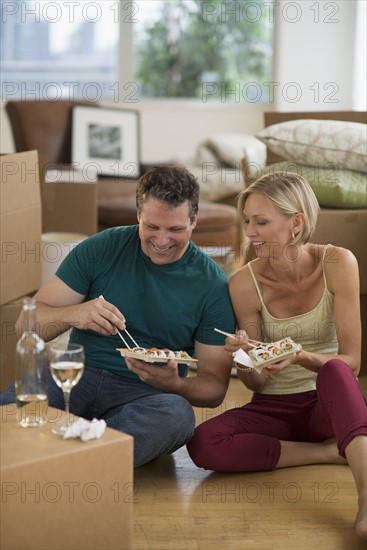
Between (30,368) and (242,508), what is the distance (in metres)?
0.72

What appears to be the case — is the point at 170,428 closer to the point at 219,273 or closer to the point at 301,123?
the point at 219,273

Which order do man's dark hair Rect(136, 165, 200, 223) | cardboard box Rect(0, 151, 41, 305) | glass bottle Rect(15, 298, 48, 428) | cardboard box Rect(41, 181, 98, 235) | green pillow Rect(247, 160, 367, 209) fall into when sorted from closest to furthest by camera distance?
1. glass bottle Rect(15, 298, 48, 428)
2. man's dark hair Rect(136, 165, 200, 223)
3. cardboard box Rect(0, 151, 41, 305)
4. green pillow Rect(247, 160, 367, 209)
5. cardboard box Rect(41, 181, 98, 235)

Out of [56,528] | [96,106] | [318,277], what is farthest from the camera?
[96,106]

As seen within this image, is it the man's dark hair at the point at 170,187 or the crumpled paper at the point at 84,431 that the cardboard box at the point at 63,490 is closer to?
the crumpled paper at the point at 84,431

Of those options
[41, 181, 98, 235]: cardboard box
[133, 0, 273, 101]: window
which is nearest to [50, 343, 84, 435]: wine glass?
[41, 181, 98, 235]: cardboard box

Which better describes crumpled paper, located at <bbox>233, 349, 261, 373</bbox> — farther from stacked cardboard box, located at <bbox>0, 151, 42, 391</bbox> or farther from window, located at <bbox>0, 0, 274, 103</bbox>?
window, located at <bbox>0, 0, 274, 103</bbox>

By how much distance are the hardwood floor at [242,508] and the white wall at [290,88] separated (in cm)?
434

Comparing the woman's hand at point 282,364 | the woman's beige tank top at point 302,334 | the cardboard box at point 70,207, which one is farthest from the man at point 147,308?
the cardboard box at point 70,207

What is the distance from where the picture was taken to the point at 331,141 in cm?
338

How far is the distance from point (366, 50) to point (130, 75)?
1914mm

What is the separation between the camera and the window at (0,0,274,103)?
7.07 meters

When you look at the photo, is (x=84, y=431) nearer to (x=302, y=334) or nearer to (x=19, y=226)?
(x=302, y=334)

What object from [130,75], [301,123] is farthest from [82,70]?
[301,123]

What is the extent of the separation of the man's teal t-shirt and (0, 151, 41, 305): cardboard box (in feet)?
1.88
